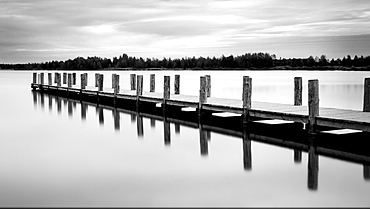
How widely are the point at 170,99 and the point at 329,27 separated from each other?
37637 mm

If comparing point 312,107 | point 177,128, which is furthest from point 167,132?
point 312,107

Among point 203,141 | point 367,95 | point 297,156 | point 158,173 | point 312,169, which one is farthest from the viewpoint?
point 203,141

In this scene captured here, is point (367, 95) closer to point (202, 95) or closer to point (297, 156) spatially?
point (297, 156)

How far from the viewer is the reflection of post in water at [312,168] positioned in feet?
25.1

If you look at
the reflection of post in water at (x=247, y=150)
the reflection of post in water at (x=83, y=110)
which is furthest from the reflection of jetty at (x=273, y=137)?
the reflection of post in water at (x=83, y=110)

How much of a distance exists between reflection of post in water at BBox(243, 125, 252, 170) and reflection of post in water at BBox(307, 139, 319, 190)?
1.13 meters

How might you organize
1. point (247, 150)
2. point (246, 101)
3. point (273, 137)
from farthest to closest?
point (246, 101), point (273, 137), point (247, 150)

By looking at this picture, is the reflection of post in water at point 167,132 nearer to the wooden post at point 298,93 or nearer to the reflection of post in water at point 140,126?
the reflection of post in water at point 140,126

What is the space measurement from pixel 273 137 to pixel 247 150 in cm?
145

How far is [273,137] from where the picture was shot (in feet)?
38.5

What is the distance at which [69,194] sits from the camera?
689cm

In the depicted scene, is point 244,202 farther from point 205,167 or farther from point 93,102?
point 93,102

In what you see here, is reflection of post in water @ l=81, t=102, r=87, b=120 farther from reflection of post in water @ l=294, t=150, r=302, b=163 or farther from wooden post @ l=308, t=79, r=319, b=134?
reflection of post in water @ l=294, t=150, r=302, b=163

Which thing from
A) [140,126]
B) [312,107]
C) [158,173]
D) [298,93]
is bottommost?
[158,173]
